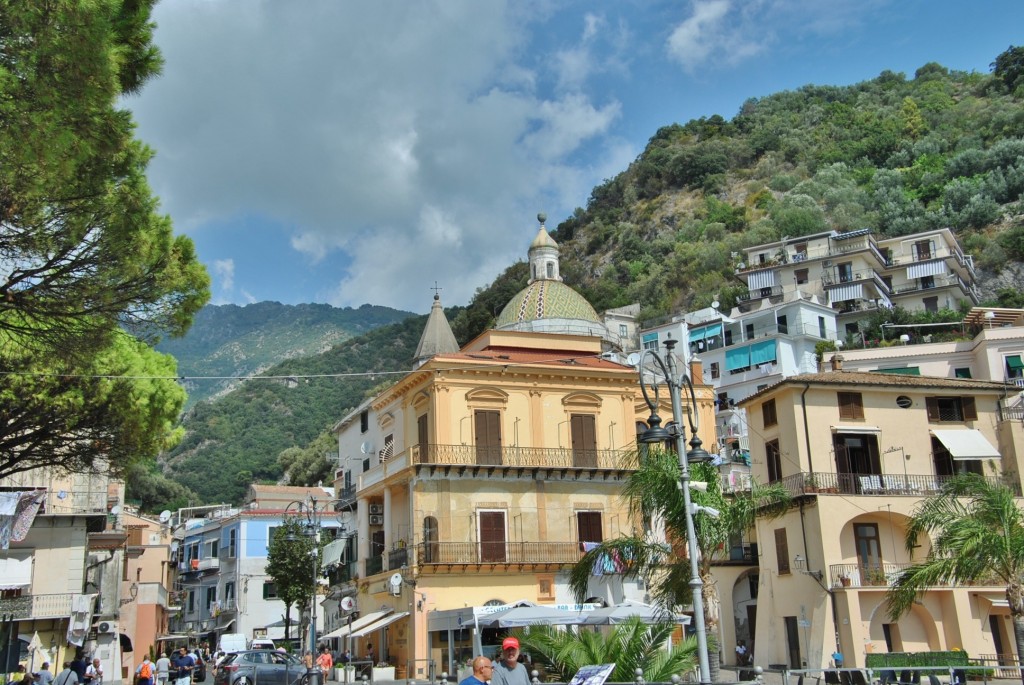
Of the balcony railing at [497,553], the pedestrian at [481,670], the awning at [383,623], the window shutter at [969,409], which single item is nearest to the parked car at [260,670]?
the awning at [383,623]

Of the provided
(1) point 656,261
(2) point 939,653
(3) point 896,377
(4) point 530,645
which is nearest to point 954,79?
Answer: (1) point 656,261

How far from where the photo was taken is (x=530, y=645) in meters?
17.9

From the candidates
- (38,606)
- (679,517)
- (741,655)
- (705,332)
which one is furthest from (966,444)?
(705,332)

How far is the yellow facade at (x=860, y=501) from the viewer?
34.2 metres

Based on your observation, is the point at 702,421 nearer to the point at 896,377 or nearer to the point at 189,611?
the point at 896,377

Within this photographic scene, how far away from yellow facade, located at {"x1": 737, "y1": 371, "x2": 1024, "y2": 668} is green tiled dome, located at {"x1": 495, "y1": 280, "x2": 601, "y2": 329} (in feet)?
44.0

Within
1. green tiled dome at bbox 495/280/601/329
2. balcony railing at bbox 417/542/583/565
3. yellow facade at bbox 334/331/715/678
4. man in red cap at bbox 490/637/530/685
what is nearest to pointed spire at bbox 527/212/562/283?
green tiled dome at bbox 495/280/601/329

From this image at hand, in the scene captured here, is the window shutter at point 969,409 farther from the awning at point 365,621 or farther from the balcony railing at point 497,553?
the awning at point 365,621

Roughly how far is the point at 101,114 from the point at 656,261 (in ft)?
338

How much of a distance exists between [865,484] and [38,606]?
27541 mm

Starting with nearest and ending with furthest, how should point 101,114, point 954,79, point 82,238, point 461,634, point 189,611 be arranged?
point 101,114 → point 82,238 → point 461,634 → point 189,611 → point 954,79

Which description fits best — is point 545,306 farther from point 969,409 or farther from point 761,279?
point 761,279

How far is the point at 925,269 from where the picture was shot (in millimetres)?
80438

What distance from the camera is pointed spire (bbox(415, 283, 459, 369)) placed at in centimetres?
5003
